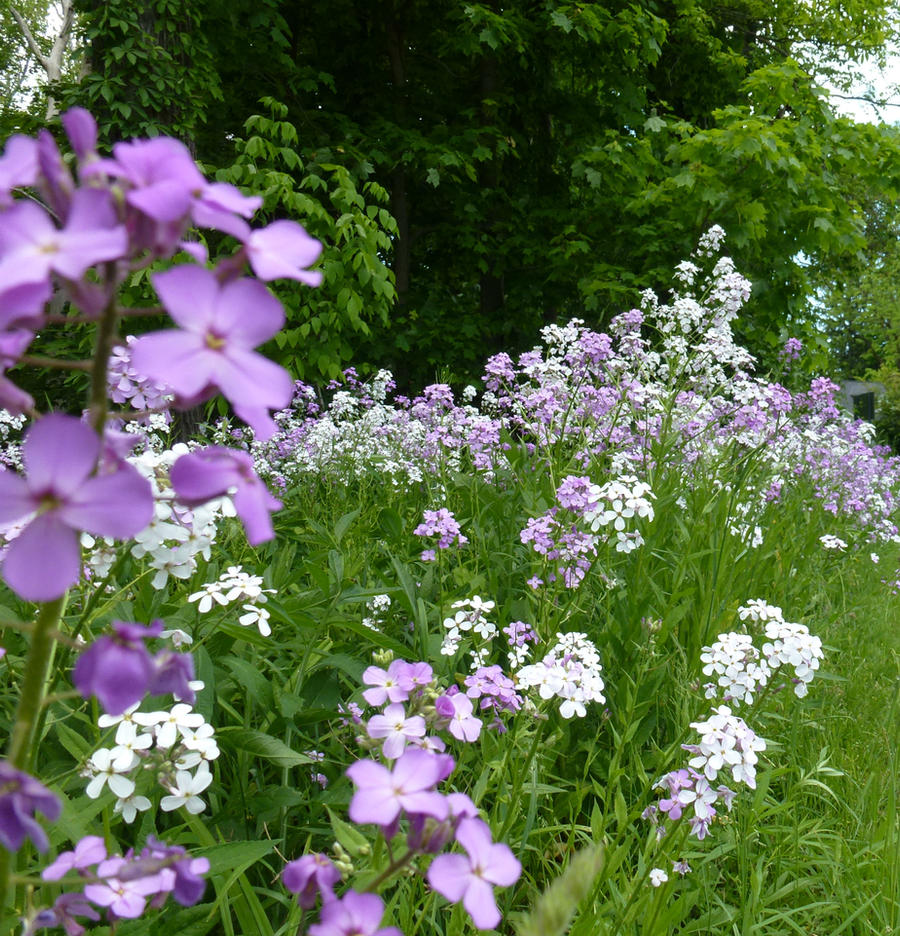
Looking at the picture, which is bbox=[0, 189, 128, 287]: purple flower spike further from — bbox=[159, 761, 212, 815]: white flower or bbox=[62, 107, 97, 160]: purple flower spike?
bbox=[159, 761, 212, 815]: white flower

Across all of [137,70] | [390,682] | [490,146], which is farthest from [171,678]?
[490,146]

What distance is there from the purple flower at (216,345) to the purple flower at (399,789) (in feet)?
0.95

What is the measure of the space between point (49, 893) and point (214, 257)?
6.17 metres

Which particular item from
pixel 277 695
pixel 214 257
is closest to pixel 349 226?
pixel 214 257

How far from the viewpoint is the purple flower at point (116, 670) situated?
464mm

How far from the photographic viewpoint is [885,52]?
15086 mm

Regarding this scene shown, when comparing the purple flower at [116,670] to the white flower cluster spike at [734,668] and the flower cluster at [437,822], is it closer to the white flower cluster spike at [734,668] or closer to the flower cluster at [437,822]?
the flower cluster at [437,822]

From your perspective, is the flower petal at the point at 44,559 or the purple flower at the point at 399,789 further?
the purple flower at the point at 399,789

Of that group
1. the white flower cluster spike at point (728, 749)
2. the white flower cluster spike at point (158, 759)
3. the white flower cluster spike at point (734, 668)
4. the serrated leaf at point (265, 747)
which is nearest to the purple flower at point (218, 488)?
the white flower cluster spike at point (158, 759)

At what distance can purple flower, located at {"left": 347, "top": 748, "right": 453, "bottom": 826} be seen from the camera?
1.87 feet

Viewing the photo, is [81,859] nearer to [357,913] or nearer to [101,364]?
[357,913]

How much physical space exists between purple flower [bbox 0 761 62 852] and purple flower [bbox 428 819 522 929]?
0.84 ft

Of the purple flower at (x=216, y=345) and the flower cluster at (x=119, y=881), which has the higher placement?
the purple flower at (x=216, y=345)

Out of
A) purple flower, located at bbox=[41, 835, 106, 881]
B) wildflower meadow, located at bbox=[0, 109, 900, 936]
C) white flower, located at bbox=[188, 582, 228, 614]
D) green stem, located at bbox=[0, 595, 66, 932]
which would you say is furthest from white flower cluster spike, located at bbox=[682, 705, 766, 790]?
green stem, located at bbox=[0, 595, 66, 932]
